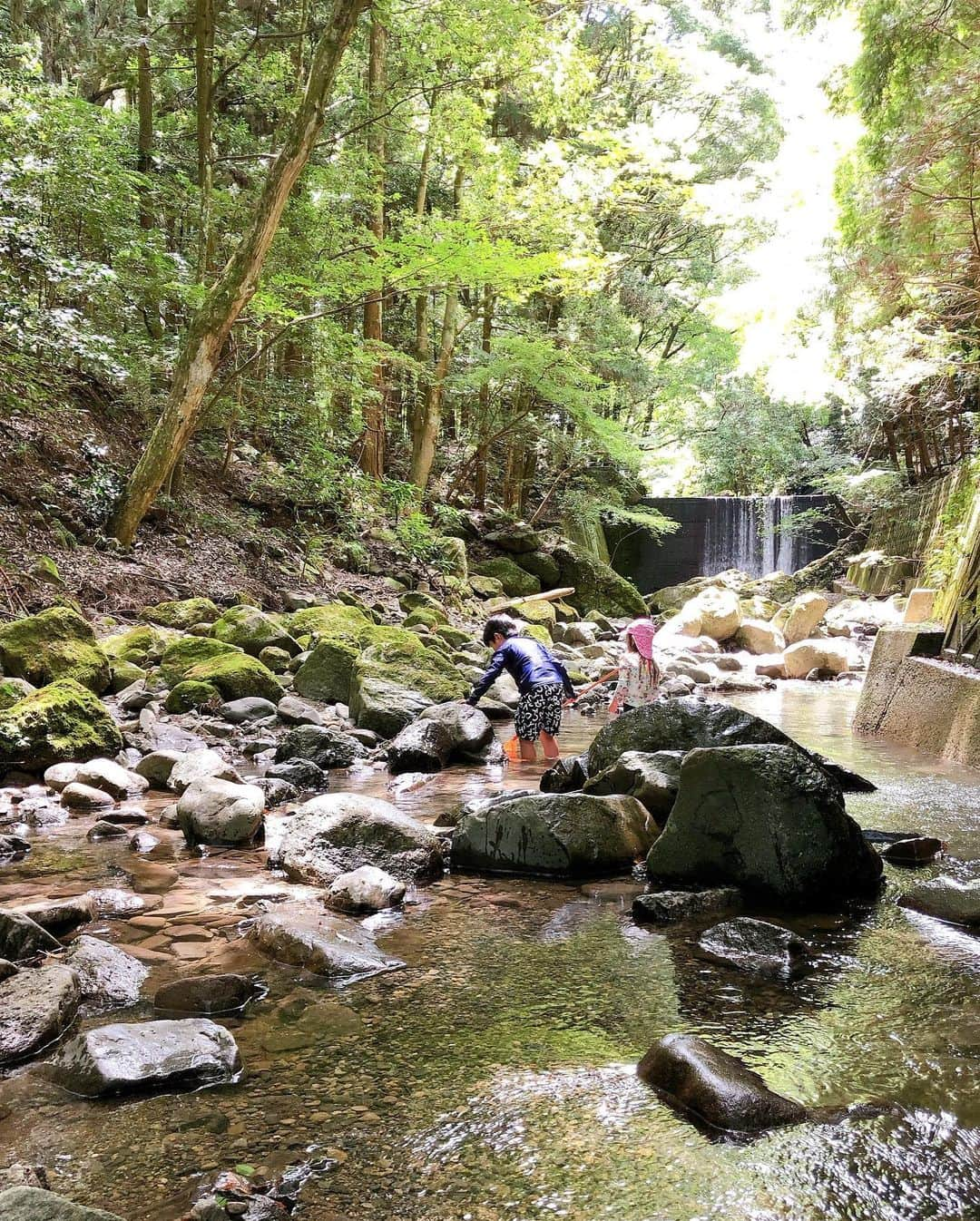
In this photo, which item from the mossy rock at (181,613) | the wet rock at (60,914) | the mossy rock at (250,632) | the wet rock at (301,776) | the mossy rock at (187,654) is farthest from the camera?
the mossy rock at (181,613)

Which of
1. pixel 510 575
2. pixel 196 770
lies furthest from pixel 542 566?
pixel 196 770

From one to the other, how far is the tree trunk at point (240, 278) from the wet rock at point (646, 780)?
24.4 ft

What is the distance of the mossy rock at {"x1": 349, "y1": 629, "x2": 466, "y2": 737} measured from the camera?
25.6ft

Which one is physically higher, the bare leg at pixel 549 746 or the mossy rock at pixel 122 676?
the mossy rock at pixel 122 676

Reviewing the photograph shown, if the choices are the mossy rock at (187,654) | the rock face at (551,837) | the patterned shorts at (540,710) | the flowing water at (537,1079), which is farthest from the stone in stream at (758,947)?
the mossy rock at (187,654)

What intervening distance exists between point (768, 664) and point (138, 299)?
11299 millimetres

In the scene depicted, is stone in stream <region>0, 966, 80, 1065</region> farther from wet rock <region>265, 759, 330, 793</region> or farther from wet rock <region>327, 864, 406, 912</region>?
wet rock <region>265, 759, 330, 793</region>

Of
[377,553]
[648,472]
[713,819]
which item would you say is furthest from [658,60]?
[713,819]

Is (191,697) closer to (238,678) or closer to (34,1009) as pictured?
(238,678)

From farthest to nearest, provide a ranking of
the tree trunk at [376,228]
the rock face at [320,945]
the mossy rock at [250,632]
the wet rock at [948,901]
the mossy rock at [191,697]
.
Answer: the tree trunk at [376,228] → the mossy rock at [250,632] → the mossy rock at [191,697] → the wet rock at [948,901] → the rock face at [320,945]

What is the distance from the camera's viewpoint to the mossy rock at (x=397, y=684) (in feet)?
25.6

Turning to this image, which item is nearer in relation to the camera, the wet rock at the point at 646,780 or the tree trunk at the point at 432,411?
the wet rock at the point at 646,780

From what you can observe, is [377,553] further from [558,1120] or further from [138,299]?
→ [558,1120]

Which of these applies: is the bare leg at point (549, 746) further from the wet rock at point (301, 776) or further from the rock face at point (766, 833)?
the rock face at point (766, 833)
